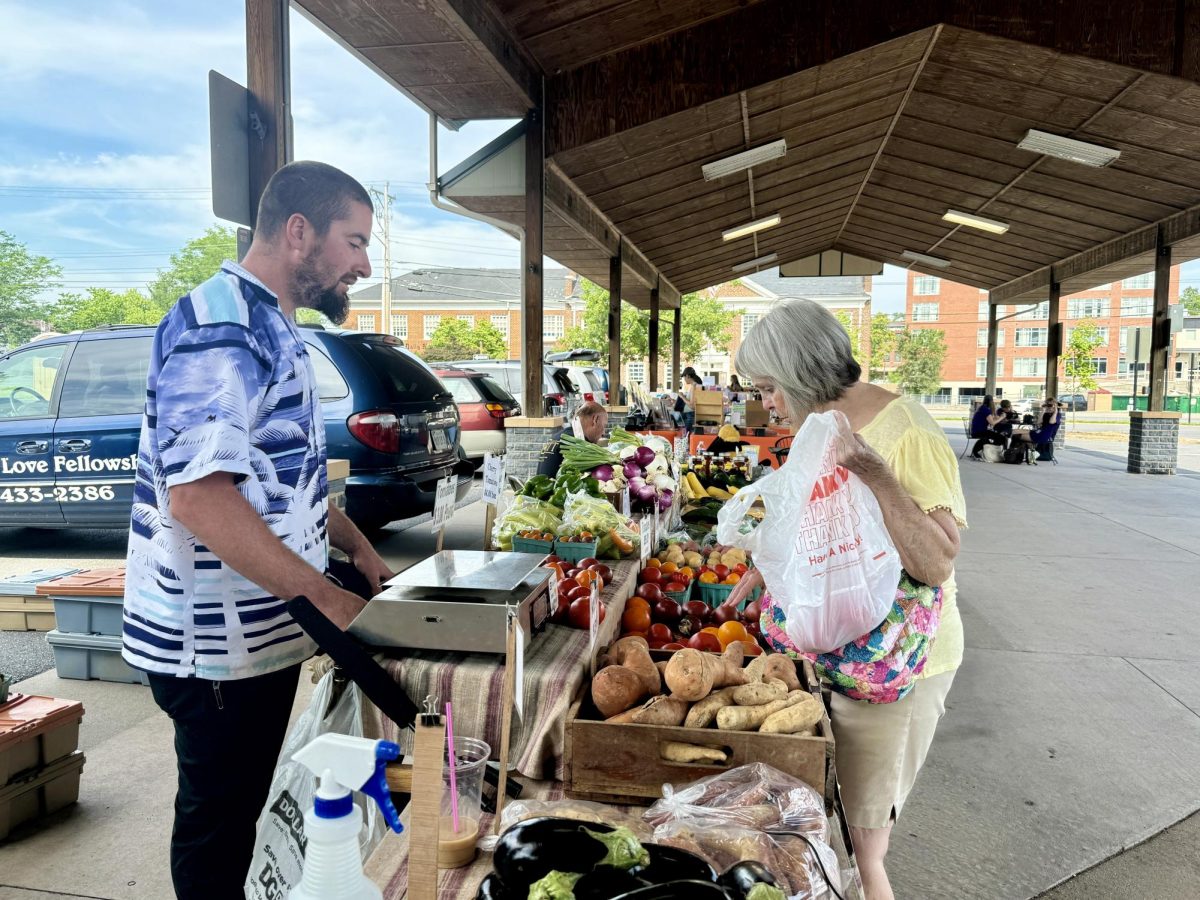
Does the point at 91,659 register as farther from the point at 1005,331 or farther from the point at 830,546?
the point at 1005,331

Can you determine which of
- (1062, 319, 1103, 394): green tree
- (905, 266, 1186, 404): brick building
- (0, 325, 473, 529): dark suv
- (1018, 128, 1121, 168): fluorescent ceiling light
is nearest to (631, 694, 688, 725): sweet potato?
(0, 325, 473, 529): dark suv

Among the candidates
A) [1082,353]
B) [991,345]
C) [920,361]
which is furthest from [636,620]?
[920,361]

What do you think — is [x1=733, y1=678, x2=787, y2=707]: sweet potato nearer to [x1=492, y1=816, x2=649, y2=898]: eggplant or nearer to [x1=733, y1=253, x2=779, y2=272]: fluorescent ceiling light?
[x1=492, y1=816, x2=649, y2=898]: eggplant

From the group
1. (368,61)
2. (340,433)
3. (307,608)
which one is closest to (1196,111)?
(368,61)

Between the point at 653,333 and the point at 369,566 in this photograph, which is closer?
the point at 369,566

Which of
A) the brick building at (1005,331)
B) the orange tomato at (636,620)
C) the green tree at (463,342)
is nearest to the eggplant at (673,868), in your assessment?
the orange tomato at (636,620)

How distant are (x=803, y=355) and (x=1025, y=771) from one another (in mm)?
2500

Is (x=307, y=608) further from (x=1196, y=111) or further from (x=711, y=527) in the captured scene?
(x=1196, y=111)

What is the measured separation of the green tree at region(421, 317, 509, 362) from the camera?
49938 millimetres

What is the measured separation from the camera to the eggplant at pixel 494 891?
3.58 ft

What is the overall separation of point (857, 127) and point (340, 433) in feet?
24.9

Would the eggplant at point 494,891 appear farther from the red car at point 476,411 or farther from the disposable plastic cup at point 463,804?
the red car at point 476,411

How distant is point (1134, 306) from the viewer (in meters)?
64.1

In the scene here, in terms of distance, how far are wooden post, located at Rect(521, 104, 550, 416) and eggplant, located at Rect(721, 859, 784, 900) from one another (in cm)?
665
